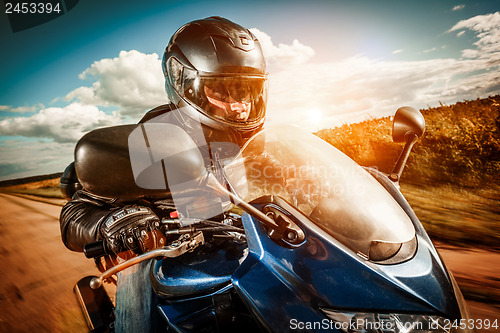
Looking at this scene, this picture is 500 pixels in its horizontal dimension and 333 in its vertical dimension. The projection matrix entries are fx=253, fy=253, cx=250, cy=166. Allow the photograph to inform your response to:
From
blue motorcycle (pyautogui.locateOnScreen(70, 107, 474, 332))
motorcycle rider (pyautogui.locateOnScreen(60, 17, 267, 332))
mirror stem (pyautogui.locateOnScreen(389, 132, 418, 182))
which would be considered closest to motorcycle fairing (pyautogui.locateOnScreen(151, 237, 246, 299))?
blue motorcycle (pyautogui.locateOnScreen(70, 107, 474, 332))

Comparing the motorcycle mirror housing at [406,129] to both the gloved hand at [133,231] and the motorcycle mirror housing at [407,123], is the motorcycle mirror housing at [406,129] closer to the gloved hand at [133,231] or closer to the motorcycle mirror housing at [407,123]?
the motorcycle mirror housing at [407,123]

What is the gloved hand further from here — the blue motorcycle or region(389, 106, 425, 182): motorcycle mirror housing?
region(389, 106, 425, 182): motorcycle mirror housing

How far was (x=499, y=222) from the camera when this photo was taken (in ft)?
12.0

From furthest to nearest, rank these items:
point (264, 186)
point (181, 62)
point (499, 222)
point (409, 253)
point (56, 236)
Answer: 1. point (56, 236)
2. point (499, 222)
3. point (181, 62)
4. point (264, 186)
5. point (409, 253)

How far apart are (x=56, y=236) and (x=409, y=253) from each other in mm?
6630

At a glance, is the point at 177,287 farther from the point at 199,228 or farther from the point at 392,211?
the point at 392,211

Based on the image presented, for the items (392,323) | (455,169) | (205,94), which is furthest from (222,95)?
(455,169)

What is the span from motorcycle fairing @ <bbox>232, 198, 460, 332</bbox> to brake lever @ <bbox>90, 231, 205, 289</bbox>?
27 centimetres

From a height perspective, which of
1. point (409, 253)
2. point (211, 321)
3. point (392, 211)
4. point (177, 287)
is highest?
point (392, 211)

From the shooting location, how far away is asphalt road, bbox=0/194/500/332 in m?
2.63

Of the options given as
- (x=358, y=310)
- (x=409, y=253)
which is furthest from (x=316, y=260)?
(x=409, y=253)

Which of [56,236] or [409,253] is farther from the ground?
[409,253]

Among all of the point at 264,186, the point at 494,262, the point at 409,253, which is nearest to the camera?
the point at 409,253

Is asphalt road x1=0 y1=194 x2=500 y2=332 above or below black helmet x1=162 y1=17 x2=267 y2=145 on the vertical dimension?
below
